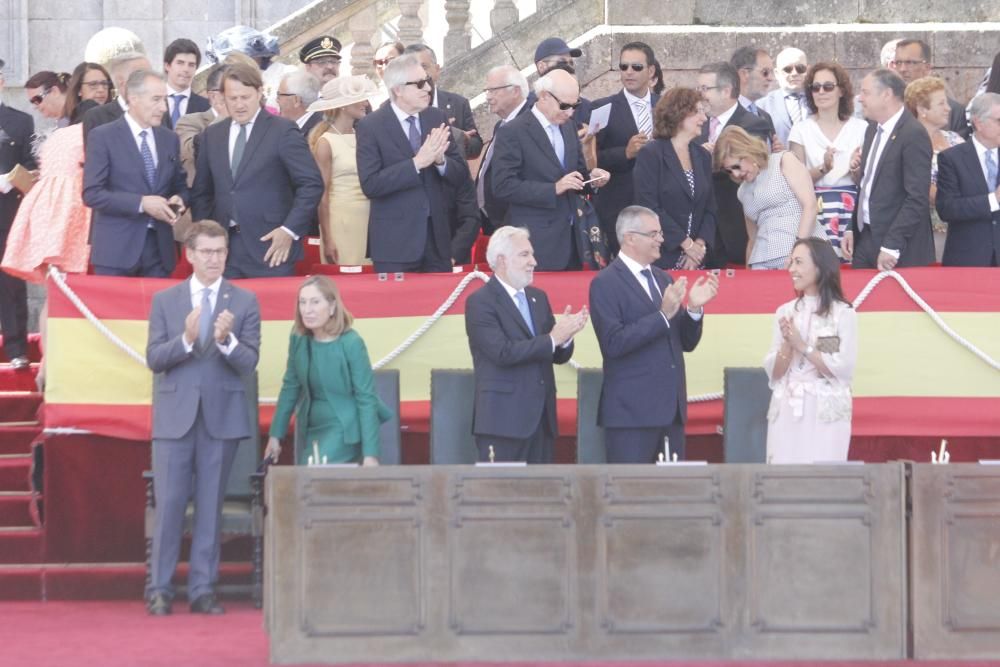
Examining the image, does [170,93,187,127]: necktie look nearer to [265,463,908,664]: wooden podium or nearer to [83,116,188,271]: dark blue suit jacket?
[83,116,188,271]: dark blue suit jacket

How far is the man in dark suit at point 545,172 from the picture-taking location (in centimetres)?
1047

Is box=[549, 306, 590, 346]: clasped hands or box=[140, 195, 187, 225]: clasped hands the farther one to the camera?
box=[140, 195, 187, 225]: clasped hands

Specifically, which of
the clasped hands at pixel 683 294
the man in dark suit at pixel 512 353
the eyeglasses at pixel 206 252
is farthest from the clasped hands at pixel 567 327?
the eyeglasses at pixel 206 252

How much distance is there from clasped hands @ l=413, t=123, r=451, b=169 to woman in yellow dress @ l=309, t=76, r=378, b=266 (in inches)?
17.1

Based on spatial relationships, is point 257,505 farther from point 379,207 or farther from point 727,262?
point 727,262

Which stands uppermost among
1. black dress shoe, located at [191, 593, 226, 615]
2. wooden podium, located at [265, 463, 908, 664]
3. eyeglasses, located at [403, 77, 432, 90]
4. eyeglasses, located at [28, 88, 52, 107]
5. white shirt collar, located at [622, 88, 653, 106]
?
eyeglasses, located at [28, 88, 52, 107]

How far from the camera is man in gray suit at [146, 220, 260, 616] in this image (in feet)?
31.3

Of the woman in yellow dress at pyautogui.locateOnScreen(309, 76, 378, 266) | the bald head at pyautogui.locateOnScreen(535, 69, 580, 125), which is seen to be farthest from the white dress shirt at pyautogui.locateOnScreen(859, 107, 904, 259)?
the woman in yellow dress at pyautogui.locateOnScreen(309, 76, 378, 266)

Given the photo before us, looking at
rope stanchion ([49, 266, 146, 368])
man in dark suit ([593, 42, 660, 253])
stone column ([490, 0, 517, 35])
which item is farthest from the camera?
stone column ([490, 0, 517, 35])

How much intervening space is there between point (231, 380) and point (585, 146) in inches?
114

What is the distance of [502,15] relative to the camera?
14.4m

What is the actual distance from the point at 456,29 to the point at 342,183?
4.26 meters

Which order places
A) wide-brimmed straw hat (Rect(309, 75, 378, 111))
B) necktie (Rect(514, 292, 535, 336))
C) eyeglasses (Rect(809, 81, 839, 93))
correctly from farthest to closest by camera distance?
eyeglasses (Rect(809, 81, 839, 93)) → wide-brimmed straw hat (Rect(309, 75, 378, 111)) → necktie (Rect(514, 292, 535, 336))

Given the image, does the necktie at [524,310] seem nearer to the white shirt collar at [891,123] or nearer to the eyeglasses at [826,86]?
the white shirt collar at [891,123]
